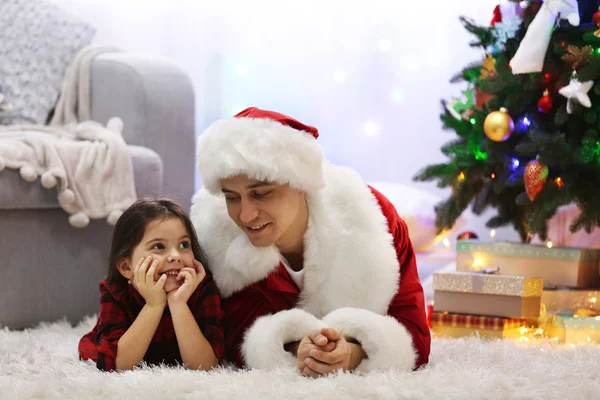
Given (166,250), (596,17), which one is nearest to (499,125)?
(596,17)

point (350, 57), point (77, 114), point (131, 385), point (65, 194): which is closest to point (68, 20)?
point (77, 114)

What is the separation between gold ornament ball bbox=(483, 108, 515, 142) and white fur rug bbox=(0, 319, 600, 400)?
30.4 inches

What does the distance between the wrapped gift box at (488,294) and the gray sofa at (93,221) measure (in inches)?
32.5

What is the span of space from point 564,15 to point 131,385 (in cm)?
152

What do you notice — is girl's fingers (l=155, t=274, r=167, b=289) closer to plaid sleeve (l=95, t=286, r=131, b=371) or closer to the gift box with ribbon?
plaid sleeve (l=95, t=286, r=131, b=371)

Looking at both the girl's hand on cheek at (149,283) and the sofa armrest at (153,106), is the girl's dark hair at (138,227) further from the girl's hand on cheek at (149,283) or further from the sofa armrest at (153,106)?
the sofa armrest at (153,106)

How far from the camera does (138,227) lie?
1.54m

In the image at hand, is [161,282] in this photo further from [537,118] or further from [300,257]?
[537,118]

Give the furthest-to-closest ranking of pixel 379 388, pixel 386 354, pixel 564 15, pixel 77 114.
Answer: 1. pixel 77 114
2. pixel 564 15
3. pixel 386 354
4. pixel 379 388

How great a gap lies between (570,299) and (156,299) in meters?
1.18

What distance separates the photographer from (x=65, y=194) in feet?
6.50

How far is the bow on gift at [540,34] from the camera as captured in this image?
2.08m

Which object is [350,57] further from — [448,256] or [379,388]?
[379,388]

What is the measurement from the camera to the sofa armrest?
2.30m
